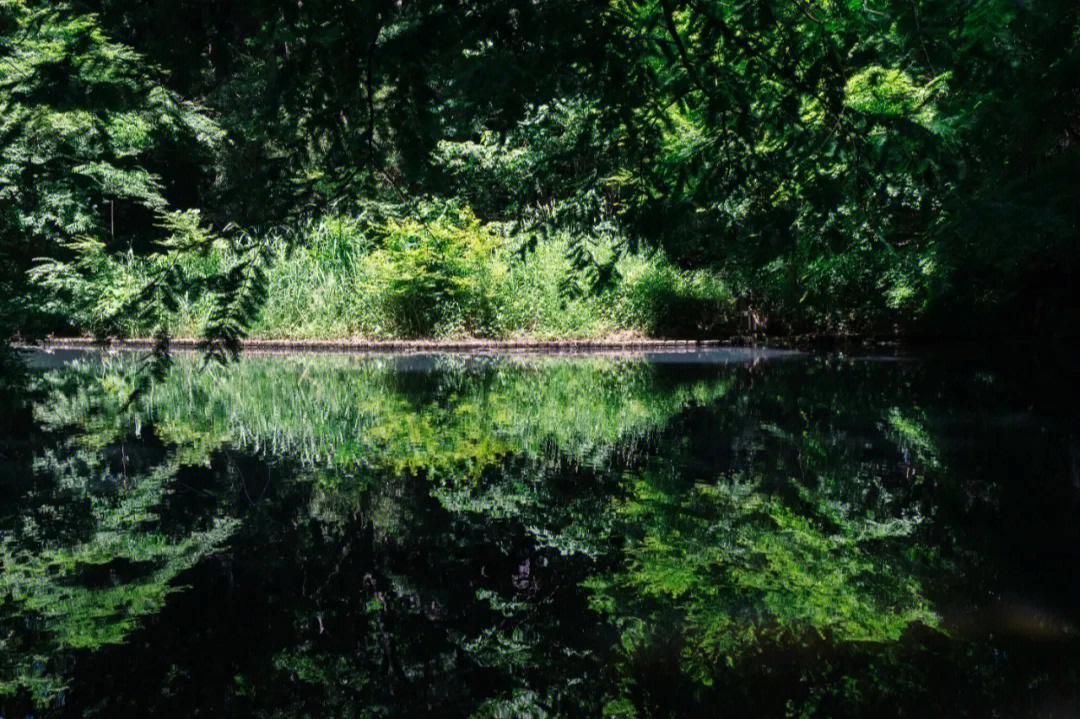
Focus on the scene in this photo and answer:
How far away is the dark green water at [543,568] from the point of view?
6.66 ft

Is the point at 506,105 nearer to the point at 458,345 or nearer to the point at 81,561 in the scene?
the point at 81,561

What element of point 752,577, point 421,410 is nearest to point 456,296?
point 421,410

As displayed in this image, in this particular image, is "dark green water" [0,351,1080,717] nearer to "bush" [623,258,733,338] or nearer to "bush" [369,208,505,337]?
"bush" [369,208,505,337]

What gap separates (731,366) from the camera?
10.4m

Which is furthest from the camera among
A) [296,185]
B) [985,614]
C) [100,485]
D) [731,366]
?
[731,366]

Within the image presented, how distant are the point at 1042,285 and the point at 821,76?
10.4 meters

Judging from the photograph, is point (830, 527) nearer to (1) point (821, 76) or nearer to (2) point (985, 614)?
(2) point (985, 614)

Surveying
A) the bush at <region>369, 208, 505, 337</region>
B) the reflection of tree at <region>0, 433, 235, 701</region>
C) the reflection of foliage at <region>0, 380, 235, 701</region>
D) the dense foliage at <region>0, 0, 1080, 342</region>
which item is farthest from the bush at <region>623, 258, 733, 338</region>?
the dense foliage at <region>0, 0, 1080, 342</region>

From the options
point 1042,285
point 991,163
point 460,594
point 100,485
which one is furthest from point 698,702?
point 1042,285

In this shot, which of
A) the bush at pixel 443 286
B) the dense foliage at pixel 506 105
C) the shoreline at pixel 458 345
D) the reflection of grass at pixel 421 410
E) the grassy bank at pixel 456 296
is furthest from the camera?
the grassy bank at pixel 456 296

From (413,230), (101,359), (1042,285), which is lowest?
(101,359)

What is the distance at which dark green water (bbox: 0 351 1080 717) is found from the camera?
2031mm

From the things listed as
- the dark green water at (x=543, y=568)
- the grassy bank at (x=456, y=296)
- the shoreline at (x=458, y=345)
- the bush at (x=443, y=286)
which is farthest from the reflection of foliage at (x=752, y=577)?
the bush at (x=443, y=286)

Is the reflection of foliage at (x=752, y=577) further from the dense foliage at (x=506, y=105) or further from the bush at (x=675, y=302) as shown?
the bush at (x=675, y=302)
